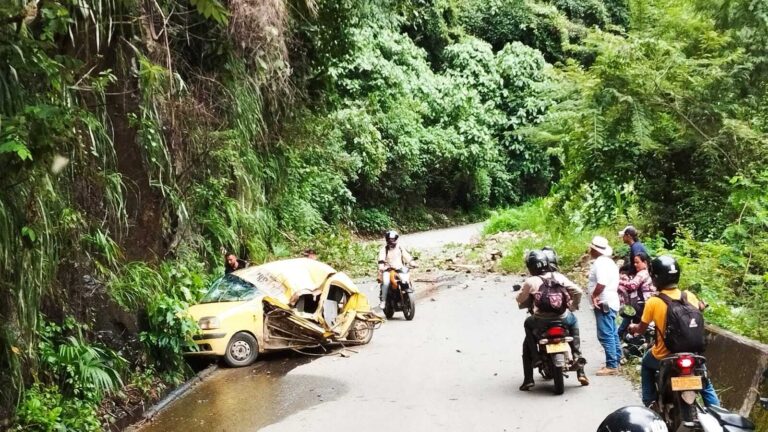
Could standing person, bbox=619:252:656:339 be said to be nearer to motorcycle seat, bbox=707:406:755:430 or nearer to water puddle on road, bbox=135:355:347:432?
water puddle on road, bbox=135:355:347:432

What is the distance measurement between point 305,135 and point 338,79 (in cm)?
1212

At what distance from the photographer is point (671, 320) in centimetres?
621

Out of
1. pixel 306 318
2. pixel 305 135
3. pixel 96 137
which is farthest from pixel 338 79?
pixel 96 137

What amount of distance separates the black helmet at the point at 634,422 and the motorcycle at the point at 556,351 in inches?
203

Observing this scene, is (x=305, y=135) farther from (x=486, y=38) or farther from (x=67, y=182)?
(x=486, y=38)

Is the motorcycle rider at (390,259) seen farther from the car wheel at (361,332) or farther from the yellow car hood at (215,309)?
the yellow car hood at (215,309)

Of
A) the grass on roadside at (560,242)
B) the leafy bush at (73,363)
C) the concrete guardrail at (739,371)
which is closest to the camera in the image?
the concrete guardrail at (739,371)

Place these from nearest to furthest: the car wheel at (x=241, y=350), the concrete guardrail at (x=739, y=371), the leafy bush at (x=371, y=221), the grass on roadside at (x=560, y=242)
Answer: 1. the concrete guardrail at (x=739, y=371)
2. the car wheel at (x=241, y=350)
3. the grass on roadside at (x=560, y=242)
4. the leafy bush at (x=371, y=221)

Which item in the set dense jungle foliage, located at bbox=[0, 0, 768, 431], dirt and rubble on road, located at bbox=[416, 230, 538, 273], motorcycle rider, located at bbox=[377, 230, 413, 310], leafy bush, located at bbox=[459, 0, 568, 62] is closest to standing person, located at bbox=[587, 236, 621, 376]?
dense jungle foliage, located at bbox=[0, 0, 768, 431]

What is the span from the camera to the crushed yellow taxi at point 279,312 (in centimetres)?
1123

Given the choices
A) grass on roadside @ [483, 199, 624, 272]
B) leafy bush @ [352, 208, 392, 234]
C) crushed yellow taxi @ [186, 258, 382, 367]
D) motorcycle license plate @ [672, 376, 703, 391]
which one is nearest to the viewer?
motorcycle license plate @ [672, 376, 703, 391]

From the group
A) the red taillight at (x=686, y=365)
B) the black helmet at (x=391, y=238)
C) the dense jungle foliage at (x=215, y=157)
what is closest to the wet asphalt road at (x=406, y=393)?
the dense jungle foliage at (x=215, y=157)

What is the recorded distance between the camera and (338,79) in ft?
91.9

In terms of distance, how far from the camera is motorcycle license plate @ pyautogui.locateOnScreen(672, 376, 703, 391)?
6.07 metres
